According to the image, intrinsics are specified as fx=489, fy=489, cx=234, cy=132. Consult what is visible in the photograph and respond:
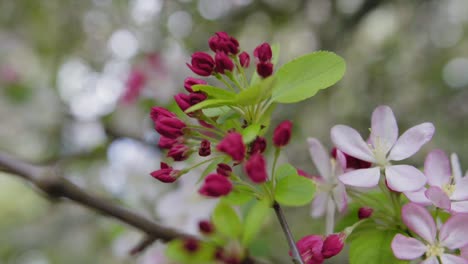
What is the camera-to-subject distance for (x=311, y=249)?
549mm

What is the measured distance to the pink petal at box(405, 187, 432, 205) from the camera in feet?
1.81

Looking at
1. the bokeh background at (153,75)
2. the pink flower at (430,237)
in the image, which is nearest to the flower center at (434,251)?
the pink flower at (430,237)

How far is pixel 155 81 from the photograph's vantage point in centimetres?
217

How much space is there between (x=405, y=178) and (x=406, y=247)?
0.25ft

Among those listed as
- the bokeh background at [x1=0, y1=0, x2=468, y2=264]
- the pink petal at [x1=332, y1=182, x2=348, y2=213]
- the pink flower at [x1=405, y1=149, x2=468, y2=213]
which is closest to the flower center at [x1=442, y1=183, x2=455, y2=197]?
the pink flower at [x1=405, y1=149, x2=468, y2=213]

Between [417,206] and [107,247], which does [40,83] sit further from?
[417,206]

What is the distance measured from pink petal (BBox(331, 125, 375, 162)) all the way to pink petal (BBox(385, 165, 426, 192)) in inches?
1.5

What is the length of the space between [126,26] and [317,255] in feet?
8.42

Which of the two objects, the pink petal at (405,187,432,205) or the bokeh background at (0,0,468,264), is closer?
the pink petal at (405,187,432,205)

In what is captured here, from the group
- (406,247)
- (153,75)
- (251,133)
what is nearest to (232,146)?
(251,133)

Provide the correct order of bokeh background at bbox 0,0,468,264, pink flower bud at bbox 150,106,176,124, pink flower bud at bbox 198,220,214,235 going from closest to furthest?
1. pink flower bud at bbox 150,106,176,124
2. pink flower bud at bbox 198,220,214,235
3. bokeh background at bbox 0,0,468,264

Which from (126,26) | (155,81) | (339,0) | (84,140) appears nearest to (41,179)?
(155,81)

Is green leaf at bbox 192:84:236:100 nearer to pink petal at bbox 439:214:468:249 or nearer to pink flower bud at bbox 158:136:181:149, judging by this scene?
pink flower bud at bbox 158:136:181:149

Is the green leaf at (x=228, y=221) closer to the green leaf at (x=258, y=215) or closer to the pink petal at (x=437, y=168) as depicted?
the green leaf at (x=258, y=215)
